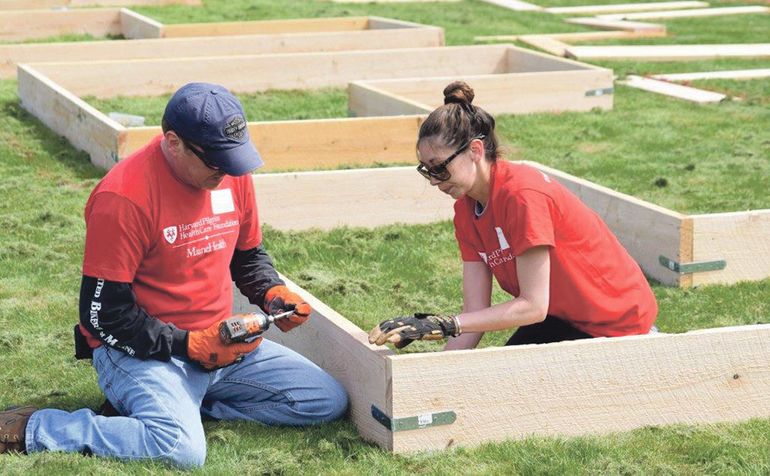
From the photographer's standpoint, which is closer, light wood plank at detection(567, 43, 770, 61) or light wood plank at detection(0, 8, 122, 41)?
light wood plank at detection(567, 43, 770, 61)

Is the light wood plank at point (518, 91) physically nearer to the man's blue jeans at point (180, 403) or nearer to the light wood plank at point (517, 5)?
the man's blue jeans at point (180, 403)

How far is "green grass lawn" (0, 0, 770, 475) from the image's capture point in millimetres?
4219

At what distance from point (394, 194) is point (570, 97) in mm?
4374

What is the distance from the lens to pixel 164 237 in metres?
4.26

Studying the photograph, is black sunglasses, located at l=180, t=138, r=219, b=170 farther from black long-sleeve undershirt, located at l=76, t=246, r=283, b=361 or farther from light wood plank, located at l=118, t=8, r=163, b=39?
light wood plank, located at l=118, t=8, r=163, b=39

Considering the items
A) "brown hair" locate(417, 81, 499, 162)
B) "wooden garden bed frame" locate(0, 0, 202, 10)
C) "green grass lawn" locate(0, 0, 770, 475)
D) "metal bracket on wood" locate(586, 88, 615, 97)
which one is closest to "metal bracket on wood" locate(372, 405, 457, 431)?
"green grass lawn" locate(0, 0, 770, 475)

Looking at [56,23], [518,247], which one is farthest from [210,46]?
[518,247]

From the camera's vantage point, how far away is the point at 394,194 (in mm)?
7895

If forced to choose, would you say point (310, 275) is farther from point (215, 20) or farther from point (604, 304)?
point (215, 20)

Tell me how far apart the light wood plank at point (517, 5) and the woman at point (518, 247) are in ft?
56.2

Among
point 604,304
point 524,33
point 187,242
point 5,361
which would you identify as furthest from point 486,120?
point 524,33

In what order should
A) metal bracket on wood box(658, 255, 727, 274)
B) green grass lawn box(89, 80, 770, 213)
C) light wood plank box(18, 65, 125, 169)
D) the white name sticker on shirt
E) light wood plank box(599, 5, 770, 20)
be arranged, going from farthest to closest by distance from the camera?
light wood plank box(599, 5, 770, 20) → light wood plank box(18, 65, 125, 169) → green grass lawn box(89, 80, 770, 213) → metal bracket on wood box(658, 255, 727, 274) → the white name sticker on shirt

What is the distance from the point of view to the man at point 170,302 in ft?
13.6

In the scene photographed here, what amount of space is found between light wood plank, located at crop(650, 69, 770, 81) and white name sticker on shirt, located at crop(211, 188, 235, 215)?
9994 mm
